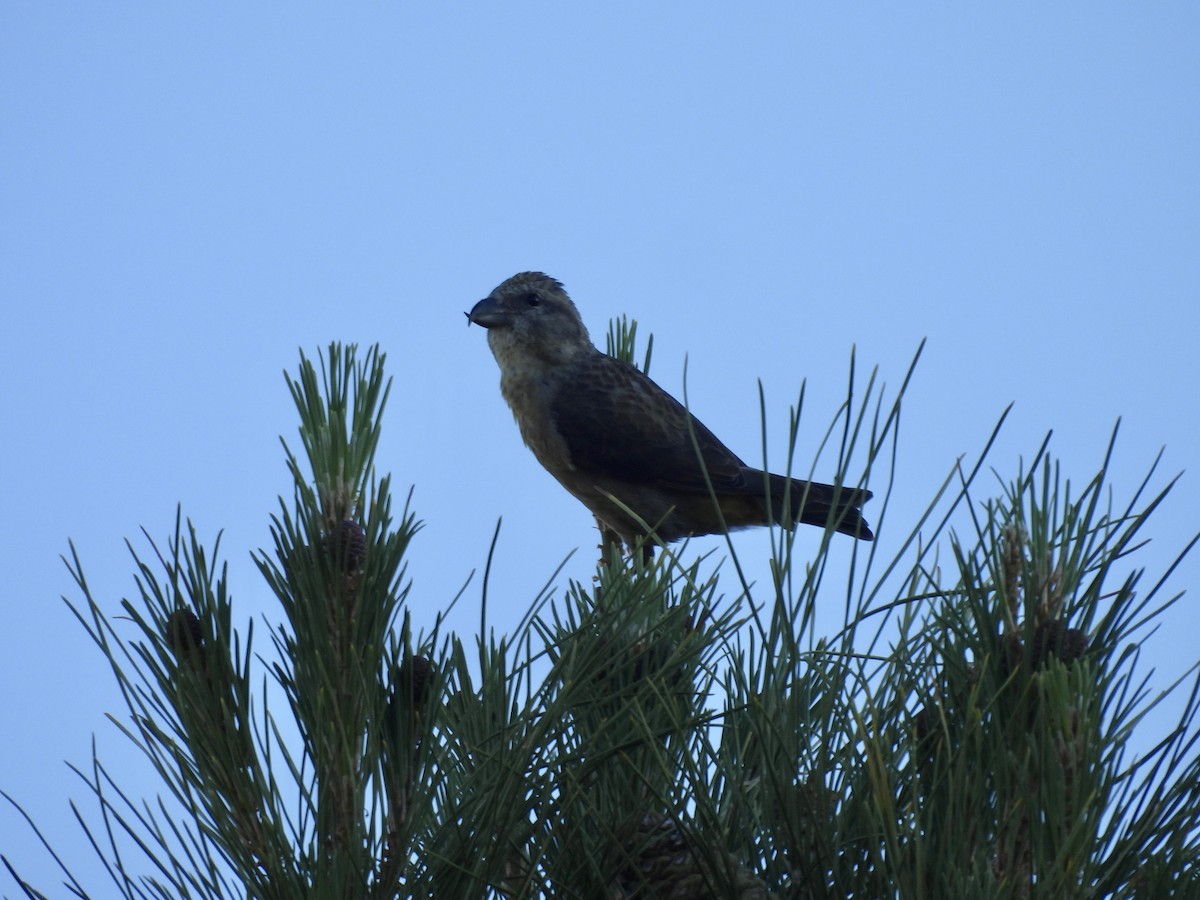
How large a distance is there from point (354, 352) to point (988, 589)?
1.02 metres

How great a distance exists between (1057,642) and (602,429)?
580cm

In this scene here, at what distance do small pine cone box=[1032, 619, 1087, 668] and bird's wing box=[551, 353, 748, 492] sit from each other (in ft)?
17.8

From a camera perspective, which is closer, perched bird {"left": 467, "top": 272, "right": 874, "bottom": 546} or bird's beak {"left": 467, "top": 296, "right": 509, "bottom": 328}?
perched bird {"left": 467, "top": 272, "right": 874, "bottom": 546}

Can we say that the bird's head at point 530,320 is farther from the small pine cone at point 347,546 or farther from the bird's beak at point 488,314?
the small pine cone at point 347,546

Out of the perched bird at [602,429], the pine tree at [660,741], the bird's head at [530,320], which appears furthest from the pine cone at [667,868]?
the bird's head at [530,320]

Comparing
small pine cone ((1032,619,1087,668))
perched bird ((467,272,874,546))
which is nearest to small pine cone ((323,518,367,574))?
small pine cone ((1032,619,1087,668))

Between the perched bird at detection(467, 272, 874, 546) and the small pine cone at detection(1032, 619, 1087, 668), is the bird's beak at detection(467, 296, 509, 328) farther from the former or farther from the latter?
the small pine cone at detection(1032, 619, 1087, 668)

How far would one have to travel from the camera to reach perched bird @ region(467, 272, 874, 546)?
721 centimetres

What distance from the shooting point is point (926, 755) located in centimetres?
184

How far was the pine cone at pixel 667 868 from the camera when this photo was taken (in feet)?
5.38

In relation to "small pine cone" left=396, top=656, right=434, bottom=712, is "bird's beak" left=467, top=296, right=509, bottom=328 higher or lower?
higher

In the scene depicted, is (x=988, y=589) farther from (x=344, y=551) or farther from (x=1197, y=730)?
(x=344, y=551)

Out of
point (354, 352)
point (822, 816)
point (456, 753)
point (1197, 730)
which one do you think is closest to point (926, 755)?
point (822, 816)

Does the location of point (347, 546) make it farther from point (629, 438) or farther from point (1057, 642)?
point (629, 438)
